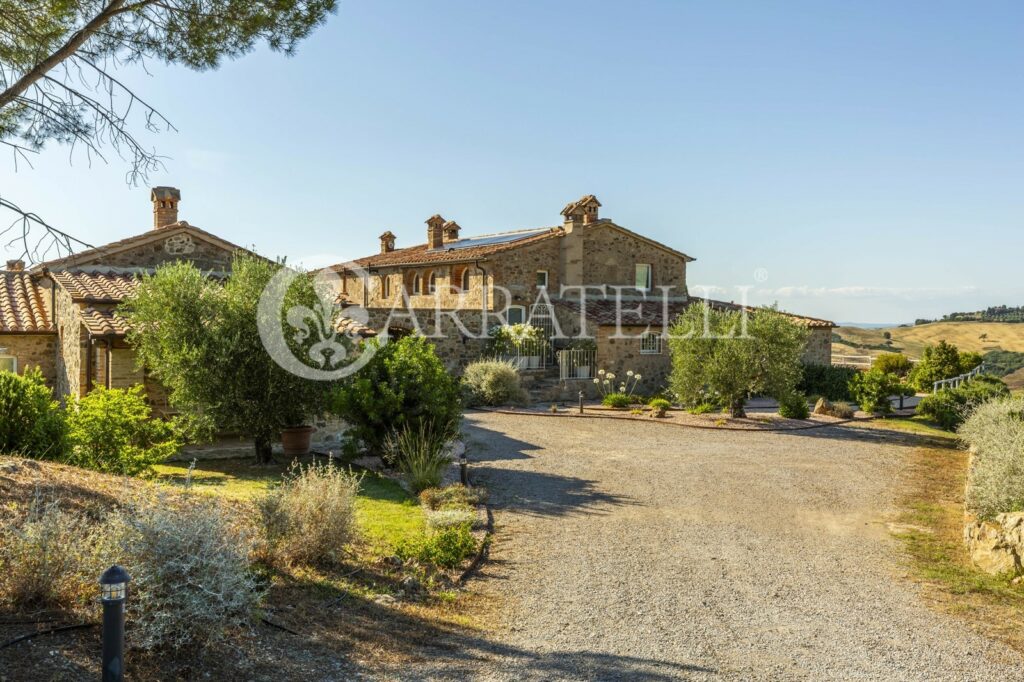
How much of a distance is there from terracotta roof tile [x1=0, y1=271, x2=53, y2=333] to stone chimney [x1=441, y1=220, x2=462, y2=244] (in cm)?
2006

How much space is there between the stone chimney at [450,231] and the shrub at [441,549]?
103ft

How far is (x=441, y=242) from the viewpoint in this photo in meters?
37.6

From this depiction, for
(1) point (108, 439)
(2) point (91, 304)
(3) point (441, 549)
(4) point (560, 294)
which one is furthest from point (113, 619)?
(4) point (560, 294)

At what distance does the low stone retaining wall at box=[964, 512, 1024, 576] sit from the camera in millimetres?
7758

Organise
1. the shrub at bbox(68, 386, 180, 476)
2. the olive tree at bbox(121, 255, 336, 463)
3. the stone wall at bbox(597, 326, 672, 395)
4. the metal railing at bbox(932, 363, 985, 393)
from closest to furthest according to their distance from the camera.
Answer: the shrub at bbox(68, 386, 180, 476) → the olive tree at bbox(121, 255, 336, 463) → the metal railing at bbox(932, 363, 985, 393) → the stone wall at bbox(597, 326, 672, 395)

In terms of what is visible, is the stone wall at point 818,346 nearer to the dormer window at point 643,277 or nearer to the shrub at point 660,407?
the dormer window at point 643,277

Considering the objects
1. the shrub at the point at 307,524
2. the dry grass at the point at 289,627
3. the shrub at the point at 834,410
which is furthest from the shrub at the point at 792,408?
the shrub at the point at 307,524

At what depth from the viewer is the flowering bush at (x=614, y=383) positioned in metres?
25.8

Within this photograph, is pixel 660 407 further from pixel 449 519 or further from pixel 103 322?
pixel 103 322

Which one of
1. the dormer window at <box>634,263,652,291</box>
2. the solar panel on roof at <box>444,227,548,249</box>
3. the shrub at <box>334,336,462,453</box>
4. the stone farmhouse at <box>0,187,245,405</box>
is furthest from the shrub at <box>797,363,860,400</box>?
the stone farmhouse at <box>0,187,245,405</box>

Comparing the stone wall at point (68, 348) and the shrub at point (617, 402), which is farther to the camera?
the shrub at point (617, 402)

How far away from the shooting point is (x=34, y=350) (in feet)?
61.8

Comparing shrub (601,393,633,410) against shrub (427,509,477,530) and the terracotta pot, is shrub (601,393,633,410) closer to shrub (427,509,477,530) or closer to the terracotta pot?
the terracotta pot

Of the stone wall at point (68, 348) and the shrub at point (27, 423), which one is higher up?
the stone wall at point (68, 348)
